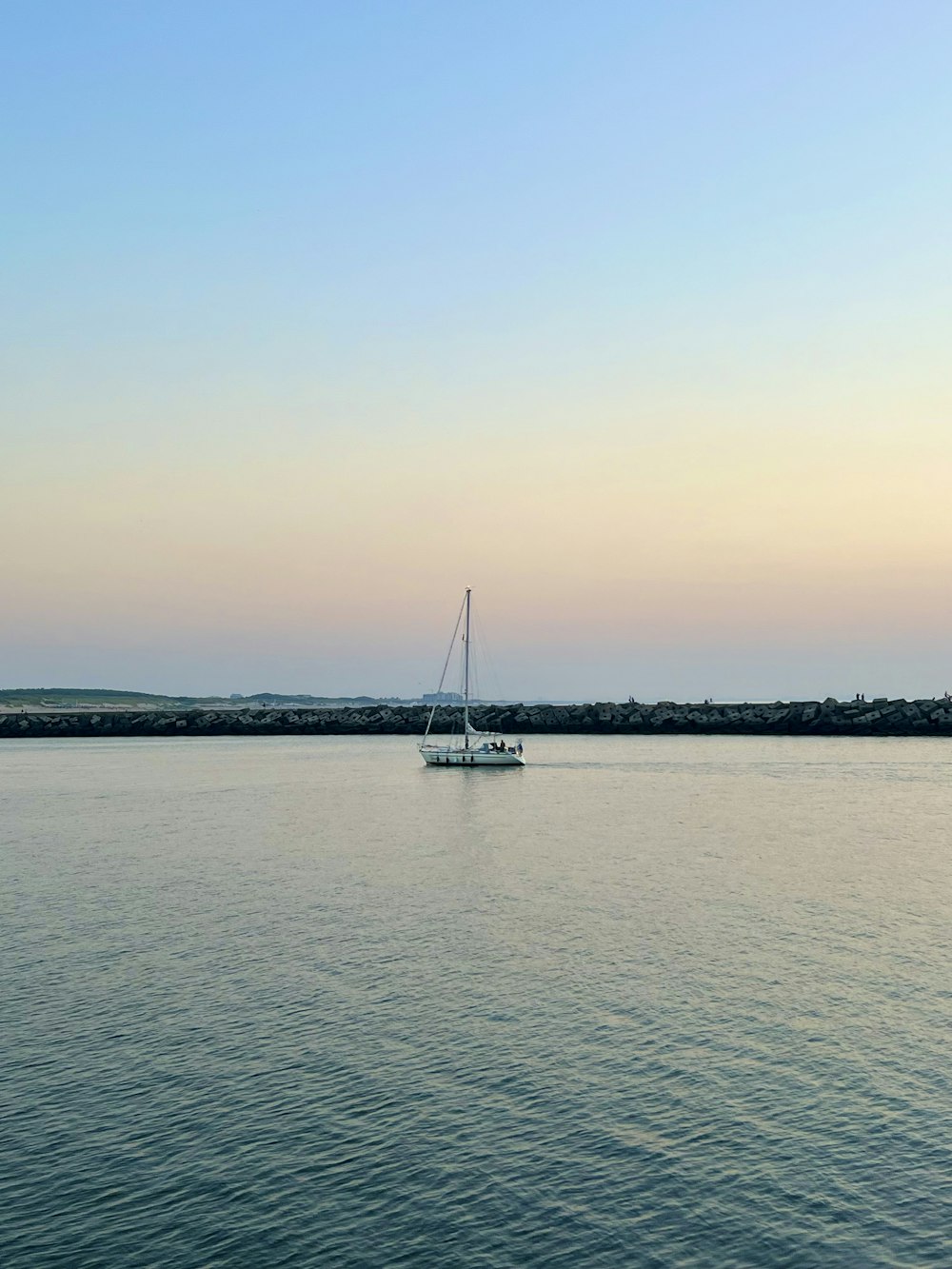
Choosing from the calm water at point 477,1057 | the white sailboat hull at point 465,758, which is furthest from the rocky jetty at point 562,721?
the calm water at point 477,1057

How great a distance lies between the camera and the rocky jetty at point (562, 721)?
13658cm

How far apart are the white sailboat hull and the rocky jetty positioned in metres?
42.2

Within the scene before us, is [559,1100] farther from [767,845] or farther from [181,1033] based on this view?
[767,845]

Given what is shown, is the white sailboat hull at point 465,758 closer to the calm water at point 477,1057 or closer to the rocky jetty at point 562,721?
the rocky jetty at point 562,721

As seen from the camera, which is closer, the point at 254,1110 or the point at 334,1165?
the point at 334,1165

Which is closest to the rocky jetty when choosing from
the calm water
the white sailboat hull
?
the white sailboat hull

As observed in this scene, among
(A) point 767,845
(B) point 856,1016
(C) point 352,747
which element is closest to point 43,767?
(C) point 352,747

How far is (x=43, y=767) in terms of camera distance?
9969 centimetres

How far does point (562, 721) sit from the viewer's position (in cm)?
15250

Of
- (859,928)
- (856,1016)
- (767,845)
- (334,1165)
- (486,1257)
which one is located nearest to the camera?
(486,1257)

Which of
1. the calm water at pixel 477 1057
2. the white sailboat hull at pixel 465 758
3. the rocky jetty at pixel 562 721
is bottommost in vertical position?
the calm water at pixel 477 1057

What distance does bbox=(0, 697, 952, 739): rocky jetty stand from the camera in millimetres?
136575

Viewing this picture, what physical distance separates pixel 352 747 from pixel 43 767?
44449mm

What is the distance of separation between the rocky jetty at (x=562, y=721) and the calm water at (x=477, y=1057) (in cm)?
9654
